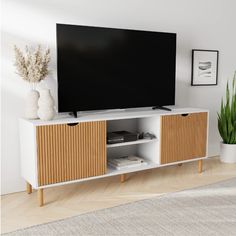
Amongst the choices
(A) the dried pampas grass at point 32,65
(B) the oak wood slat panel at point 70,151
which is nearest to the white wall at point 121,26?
(A) the dried pampas grass at point 32,65

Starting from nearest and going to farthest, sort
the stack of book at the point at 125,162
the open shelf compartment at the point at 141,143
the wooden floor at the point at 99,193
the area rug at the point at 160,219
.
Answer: the area rug at the point at 160,219, the wooden floor at the point at 99,193, the stack of book at the point at 125,162, the open shelf compartment at the point at 141,143

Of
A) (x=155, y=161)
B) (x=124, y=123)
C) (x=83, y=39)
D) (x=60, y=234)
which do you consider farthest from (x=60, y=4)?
(x=60, y=234)

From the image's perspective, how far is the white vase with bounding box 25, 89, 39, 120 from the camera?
2645mm

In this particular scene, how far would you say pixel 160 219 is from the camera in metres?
2.33

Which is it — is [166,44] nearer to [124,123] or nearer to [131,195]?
[124,123]

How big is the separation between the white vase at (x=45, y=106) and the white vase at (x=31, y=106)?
120 mm

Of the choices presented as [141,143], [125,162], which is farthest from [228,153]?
[125,162]

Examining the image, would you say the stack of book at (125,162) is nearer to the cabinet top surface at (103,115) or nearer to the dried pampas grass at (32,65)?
the cabinet top surface at (103,115)

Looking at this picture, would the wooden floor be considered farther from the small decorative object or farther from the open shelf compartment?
the small decorative object

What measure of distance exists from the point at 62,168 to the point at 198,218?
1089mm

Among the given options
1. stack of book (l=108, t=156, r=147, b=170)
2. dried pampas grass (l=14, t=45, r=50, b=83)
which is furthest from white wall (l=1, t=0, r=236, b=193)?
stack of book (l=108, t=156, r=147, b=170)

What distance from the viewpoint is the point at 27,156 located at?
260 centimetres

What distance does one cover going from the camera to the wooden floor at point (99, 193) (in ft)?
7.89

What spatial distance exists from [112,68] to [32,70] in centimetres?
72
